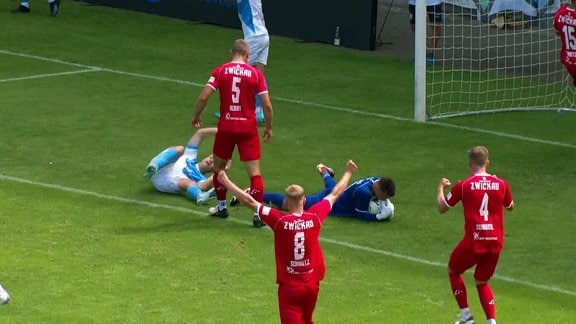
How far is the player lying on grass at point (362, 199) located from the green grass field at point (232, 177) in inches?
6.9

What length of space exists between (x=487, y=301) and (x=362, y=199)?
3604mm

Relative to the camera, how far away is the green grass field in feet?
41.3

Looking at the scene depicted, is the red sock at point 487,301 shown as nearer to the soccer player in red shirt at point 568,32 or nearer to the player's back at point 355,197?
the player's back at point 355,197

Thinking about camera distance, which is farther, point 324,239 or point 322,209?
point 324,239

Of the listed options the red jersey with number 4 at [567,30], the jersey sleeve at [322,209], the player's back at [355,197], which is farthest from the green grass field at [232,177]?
the jersey sleeve at [322,209]

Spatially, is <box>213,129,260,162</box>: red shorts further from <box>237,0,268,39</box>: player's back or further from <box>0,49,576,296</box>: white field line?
<box>237,0,268,39</box>: player's back

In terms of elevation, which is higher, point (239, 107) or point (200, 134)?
point (239, 107)

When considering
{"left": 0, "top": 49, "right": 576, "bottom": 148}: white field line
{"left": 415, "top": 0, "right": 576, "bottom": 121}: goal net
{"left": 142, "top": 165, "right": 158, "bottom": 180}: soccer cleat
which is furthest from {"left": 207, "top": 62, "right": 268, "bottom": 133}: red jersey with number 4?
{"left": 415, "top": 0, "right": 576, "bottom": 121}: goal net

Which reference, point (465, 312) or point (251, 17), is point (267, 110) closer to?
point (465, 312)

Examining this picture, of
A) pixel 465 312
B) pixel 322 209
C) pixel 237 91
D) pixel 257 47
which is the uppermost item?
pixel 257 47

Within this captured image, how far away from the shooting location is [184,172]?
52.7 feet

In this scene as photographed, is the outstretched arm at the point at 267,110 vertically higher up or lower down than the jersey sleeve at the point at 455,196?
higher up

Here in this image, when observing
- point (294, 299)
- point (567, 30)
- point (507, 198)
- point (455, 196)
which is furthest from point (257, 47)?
point (294, 299)

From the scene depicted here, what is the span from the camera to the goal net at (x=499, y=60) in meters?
22.1
